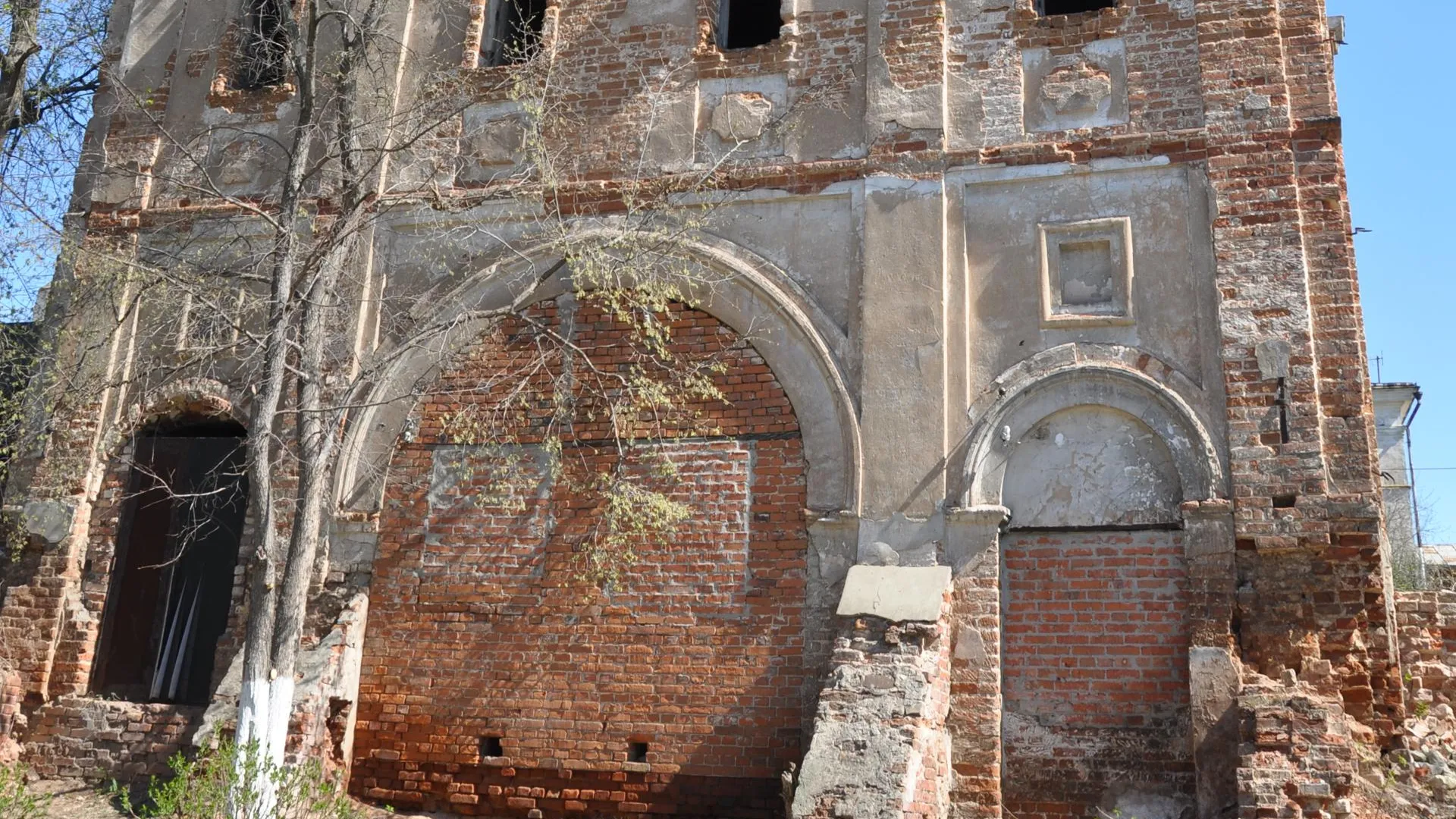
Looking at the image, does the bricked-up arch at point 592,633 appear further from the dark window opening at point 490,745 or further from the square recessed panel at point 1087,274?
the square recessed panel at point 1087,274

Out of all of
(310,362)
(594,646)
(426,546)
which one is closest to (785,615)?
(594,646)

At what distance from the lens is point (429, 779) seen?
8.67m

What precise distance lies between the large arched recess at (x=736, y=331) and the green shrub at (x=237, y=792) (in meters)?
2.37

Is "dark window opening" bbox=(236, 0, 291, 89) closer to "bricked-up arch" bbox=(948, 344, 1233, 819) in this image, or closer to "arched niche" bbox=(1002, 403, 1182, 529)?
"bricked-up arch" bbox=(948, 344, 1233, 819)

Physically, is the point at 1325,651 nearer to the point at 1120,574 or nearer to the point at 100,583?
the point at 1120,574

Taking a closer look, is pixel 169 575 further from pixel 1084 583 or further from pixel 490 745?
pixel 1084 583

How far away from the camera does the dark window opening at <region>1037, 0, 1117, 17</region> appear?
31.6 feet

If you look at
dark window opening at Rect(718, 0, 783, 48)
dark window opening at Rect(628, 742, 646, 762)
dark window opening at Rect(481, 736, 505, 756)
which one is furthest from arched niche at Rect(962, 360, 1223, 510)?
dark window opening at Rect(718, 0, 783, 48)

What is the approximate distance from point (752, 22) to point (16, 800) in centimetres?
804

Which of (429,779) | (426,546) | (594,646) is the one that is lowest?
(429,779)

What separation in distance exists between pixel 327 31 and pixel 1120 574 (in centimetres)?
783

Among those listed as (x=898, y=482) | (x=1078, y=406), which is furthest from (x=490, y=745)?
(x=1078, y=406)

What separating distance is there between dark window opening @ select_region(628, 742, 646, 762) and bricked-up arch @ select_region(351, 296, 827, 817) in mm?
10

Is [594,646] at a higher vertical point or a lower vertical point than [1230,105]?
lower
